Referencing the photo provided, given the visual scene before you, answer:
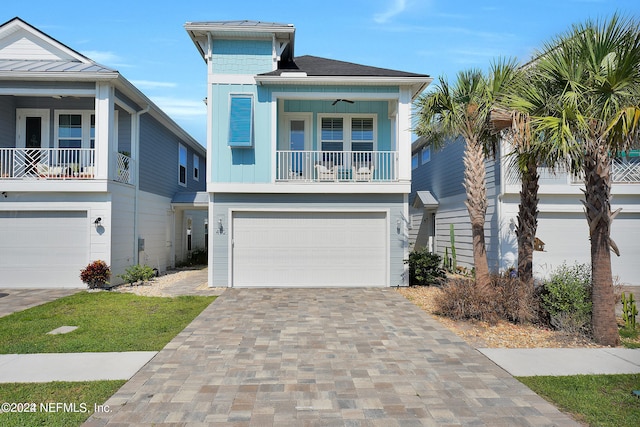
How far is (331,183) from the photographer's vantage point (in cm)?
1138

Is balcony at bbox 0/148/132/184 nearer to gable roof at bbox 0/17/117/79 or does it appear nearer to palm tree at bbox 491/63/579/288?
gable roof at bbox 0/17/117/79

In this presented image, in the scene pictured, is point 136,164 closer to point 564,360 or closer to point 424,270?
point 424,270

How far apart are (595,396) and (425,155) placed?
626 inches

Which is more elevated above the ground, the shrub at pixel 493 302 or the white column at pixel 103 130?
the white column at pixel 103 130

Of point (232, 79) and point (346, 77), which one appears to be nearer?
point (346, 77)

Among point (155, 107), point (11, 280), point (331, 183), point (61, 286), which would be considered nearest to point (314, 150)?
point (331, 183)

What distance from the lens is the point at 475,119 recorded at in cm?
828

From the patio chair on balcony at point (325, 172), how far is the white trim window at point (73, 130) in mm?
7812

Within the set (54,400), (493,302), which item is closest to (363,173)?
(493,302)

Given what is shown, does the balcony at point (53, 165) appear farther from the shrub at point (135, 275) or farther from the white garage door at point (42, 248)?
the shrub at point (135, 275)

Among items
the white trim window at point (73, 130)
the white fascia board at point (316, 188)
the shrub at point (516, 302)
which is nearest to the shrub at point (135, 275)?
the white fascia board at point (316, 188)

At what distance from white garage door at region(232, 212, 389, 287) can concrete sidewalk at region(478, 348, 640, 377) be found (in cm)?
596

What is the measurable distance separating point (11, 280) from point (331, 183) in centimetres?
1012

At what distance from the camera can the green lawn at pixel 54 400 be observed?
12.0ft
